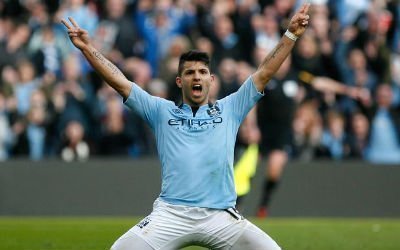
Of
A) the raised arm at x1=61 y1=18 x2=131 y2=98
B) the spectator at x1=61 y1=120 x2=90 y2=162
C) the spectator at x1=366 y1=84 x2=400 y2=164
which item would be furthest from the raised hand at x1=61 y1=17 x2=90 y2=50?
the spectator at x1=366 y1=84 x2=400 y2=164

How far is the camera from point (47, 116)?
20141 mm

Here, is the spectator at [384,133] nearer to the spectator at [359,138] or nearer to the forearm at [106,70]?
the spectator at [359,138]

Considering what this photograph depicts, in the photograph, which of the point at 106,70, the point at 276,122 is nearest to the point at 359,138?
the point at 276,122

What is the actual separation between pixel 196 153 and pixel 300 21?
146cm

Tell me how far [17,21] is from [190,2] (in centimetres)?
357

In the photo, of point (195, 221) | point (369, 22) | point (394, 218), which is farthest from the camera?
point (369, 22)

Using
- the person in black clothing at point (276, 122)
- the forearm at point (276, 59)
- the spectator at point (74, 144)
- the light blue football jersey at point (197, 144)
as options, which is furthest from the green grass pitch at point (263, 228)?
the forearm at point (276, 59)

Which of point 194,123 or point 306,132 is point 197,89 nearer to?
point 194,123

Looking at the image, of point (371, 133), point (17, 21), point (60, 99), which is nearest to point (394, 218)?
point (371, 133)

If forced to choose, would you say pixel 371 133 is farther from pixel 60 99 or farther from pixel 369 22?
pixel 60 99

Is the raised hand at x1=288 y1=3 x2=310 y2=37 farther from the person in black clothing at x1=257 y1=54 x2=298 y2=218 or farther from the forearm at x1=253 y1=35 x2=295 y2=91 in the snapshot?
the person in black clothing at x1=257 y1=54 x2=298 y2=218

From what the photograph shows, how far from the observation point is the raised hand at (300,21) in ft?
30.5

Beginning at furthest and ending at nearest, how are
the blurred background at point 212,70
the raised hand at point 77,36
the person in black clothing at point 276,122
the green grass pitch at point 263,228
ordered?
1. the blurred background at point 212,70
2. the person in black clothing at point 276,122
3. the green grass pitch at point 263,228
4. the raised hand at point 77,36

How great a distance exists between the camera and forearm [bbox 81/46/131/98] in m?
9.47
